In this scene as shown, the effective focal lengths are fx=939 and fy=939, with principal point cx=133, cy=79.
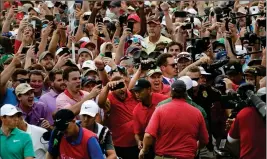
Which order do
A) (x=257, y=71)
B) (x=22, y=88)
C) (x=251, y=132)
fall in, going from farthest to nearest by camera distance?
(x=257, y=71), (x=22, y=88), (x=251, y=132)

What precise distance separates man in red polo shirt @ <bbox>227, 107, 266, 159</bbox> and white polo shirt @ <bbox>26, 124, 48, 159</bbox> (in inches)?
99.9

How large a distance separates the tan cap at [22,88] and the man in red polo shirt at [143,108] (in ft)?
4.89

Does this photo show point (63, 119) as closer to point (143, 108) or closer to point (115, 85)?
point (115, 85)

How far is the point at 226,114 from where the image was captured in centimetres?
1467

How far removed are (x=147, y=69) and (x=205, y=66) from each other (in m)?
1.31

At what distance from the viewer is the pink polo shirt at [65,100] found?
1309 cm

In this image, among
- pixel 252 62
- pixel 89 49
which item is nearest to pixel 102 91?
pixel 252 62

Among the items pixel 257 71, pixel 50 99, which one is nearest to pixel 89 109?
pixel 50 99

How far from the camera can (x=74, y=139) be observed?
36.7ft

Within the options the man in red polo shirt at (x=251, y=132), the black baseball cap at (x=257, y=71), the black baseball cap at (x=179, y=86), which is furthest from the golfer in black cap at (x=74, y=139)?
the black baseball cap at (x=257, y=71)

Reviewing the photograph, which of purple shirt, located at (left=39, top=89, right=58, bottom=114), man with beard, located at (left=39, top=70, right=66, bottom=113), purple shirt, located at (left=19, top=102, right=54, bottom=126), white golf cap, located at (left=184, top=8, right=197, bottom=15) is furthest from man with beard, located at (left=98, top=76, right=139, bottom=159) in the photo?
white golf cap, located at (left=184, top=8, right=197, bottom=15)

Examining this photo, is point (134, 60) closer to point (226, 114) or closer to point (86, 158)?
point (226, 114)

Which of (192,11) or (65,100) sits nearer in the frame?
(65,100)

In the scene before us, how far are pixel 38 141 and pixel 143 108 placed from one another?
1.87 meters
